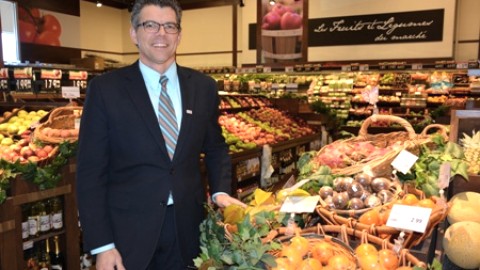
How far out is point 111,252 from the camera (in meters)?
1.77

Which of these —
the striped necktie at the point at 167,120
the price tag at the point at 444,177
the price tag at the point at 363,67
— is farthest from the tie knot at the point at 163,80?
the price tag at the point at 363,67

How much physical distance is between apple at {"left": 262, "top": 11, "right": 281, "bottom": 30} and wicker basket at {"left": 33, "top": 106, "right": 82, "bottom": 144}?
7751 mm

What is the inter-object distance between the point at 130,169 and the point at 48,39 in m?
11.0

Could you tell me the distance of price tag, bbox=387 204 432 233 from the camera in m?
1.33

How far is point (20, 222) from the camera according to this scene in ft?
9.39

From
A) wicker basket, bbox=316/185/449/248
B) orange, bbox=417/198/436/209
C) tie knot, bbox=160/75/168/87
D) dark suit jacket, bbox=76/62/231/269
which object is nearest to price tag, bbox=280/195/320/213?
wicker basket, bbox=316/185/449/248

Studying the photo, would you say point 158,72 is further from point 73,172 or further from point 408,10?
point 408,10

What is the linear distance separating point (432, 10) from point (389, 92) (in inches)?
85.7

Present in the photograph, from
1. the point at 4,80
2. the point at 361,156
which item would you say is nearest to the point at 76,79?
the point at 4,80

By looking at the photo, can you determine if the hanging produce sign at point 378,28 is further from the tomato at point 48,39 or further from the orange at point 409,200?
the orange at point 409,200

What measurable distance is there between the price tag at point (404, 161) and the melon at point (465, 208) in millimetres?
238

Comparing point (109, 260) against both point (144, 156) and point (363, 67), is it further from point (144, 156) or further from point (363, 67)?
point (363, 67)

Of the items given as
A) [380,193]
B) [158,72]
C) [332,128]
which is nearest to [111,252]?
[158,72]

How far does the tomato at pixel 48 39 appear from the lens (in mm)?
11153
